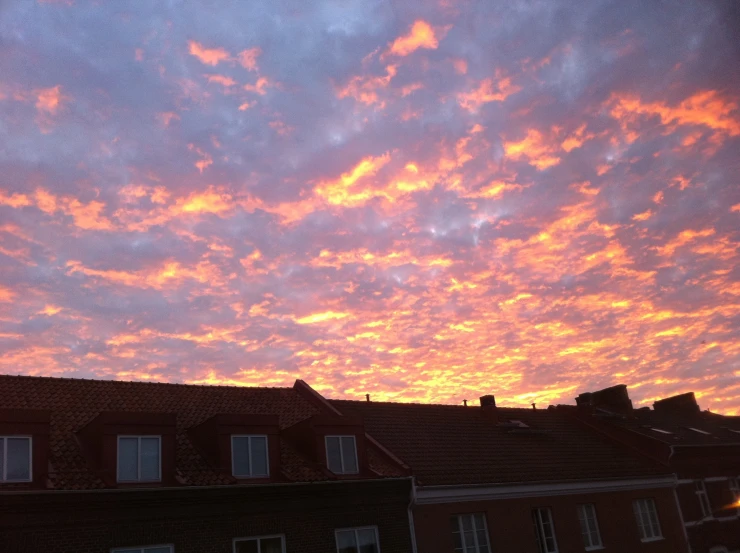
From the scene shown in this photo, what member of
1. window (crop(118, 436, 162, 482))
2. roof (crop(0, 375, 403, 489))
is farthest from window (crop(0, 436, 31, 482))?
window (crop(118, 436, 162, 482))

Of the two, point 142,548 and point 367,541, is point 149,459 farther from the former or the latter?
point 367,541

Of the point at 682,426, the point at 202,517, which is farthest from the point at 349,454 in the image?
the point at 682,426

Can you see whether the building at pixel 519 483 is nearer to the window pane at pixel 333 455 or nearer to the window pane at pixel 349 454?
the window pane at pixel 349 454

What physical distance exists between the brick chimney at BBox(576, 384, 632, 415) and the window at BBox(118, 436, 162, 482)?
105ft

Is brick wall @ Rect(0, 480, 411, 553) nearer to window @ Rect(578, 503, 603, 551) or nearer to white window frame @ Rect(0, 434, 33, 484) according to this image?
white window frame @ Rect(0, 434, 33, 484)

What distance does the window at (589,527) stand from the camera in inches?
1203

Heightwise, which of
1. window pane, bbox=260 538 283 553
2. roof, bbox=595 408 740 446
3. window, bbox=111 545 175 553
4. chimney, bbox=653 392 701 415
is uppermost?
chimney, bbox=653 392 701 415

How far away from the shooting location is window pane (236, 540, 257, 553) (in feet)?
68.7

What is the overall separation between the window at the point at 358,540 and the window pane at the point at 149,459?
689 centimetres

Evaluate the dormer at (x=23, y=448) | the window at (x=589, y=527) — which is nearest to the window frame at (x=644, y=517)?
the window at (x=589, y=527)

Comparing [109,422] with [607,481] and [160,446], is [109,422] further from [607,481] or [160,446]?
[607,481]

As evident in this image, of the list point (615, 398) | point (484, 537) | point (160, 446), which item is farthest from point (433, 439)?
point (615, 398)

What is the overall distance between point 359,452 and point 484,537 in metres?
6.77

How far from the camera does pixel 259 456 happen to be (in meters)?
22.6
